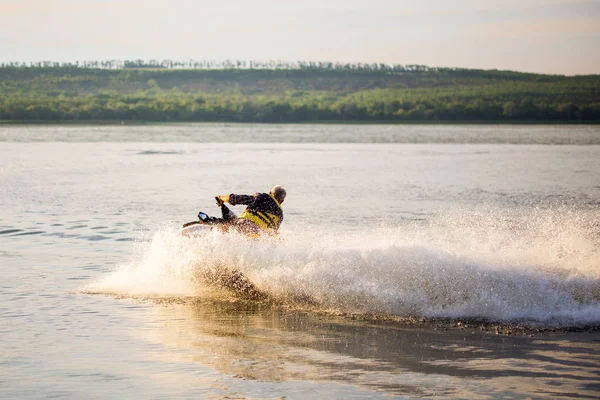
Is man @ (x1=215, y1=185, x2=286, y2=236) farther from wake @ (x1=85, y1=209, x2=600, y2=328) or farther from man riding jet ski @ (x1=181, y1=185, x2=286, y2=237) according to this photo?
wake @ (x1=85, y1=209, x2=600, y2=328)

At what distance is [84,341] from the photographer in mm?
10938

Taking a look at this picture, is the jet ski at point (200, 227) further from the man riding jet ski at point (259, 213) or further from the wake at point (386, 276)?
the wake at point (386, 276)

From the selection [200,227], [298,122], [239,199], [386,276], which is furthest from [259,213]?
[298,122]

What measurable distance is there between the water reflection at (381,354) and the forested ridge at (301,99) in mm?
96419

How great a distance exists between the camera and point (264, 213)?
14.2 meters

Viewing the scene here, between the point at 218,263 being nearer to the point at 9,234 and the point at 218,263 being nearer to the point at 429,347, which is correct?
the point at 429,347

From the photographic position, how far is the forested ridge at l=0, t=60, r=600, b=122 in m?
112

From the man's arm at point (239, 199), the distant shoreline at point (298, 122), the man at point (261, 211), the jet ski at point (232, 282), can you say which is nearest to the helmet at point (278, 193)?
the man at point (261, 211)

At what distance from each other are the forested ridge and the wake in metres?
93.8

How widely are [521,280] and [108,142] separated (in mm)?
57007

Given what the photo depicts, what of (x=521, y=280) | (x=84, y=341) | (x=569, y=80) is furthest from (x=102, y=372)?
(x=569, y=80)

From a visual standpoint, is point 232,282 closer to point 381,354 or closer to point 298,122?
point 381,354

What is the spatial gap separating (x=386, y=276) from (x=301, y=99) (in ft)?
460

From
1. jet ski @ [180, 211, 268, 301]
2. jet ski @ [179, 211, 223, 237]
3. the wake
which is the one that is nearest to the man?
the wake
